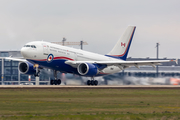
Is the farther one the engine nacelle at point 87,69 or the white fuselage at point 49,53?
the engine nacelle at point 87,69

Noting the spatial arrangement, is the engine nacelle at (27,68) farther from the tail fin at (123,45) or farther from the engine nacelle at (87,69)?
the tail fin at (123,45)

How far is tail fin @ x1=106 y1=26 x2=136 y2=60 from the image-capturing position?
59750 millimetres

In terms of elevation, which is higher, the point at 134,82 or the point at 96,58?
the point at 96,58

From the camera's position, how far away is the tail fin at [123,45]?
59750 millimetres

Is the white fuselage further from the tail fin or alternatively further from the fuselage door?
the tail fin

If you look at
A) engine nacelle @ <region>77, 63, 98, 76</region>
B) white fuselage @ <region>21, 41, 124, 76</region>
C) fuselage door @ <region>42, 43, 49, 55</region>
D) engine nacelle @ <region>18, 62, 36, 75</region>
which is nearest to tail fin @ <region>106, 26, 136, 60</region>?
white fuselage @ <region>21, 41, 124, 76</region>

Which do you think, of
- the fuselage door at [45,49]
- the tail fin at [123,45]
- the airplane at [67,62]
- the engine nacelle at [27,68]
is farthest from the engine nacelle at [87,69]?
the tail fin at [123,45]

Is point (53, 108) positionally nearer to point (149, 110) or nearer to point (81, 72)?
point (149, 110)

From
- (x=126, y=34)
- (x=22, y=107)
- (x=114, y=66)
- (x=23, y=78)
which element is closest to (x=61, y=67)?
(x=114, y=66)

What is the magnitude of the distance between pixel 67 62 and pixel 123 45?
13.9 meters

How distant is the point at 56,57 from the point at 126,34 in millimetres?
16667

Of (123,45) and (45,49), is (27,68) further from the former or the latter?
(123,45)

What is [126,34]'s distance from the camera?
2397 inches

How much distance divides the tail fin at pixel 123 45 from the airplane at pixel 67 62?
644 millimetres
